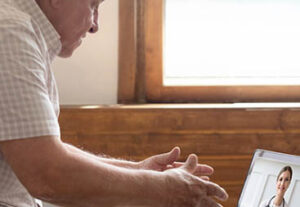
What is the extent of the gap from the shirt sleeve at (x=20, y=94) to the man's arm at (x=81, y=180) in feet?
0.06

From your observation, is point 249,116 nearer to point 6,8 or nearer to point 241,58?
point 241,58

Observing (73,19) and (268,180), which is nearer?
(73,19)

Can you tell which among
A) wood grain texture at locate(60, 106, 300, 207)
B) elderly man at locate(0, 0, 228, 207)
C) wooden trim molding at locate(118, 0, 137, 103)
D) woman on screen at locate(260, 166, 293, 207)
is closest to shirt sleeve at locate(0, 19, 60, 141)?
elderly man at locate(0, 0, 228, 207)

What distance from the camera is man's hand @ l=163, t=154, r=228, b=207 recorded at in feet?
3.01

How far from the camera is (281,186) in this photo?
118 centimetres

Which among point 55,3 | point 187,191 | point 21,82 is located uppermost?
point 55,3

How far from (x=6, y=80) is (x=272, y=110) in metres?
1.11

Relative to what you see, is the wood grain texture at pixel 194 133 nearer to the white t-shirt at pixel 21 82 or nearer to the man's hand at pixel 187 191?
the man's hand at pixel 187 191

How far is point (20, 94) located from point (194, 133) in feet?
3.19

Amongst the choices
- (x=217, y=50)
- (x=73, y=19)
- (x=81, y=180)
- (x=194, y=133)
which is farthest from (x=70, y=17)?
(x=217, y=50)

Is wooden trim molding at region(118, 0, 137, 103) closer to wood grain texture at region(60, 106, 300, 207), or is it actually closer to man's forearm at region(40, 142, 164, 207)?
wood grain texture at region(60, 106, 300, 207)

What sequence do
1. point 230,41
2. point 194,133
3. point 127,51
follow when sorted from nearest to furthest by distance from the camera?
Answer: point 194,133, point 127,51, point 230,41

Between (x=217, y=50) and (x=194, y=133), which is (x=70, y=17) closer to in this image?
(x=194, y=133)

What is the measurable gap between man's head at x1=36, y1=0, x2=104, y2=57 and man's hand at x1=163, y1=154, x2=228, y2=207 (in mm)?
326
